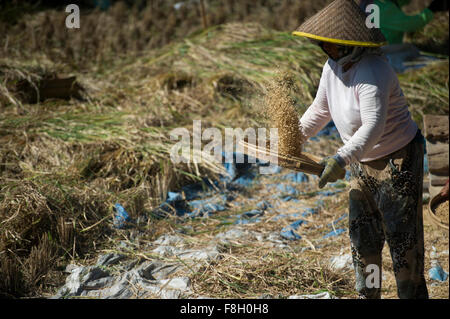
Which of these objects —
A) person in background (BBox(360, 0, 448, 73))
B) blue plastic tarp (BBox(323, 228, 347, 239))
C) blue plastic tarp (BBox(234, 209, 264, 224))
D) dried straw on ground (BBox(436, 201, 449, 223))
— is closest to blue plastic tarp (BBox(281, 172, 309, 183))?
blue plastic tarp (BBox(234, 209, 264, 224))

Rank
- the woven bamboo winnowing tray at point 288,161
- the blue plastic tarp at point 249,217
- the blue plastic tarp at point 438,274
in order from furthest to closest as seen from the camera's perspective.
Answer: the blue plastic tarp at point 249,217 < the blue plastic tarp at point 438,274 < the woven bamboo winnowing tray at point 288,161

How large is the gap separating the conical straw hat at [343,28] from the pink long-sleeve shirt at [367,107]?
3.2 inches

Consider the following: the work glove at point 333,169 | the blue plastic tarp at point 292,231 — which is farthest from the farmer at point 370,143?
the blue plastic tarp at point 292,231

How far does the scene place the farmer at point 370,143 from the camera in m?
1.63

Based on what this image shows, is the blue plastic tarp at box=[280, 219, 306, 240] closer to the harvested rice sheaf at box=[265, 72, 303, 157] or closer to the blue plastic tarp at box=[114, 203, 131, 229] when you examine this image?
the blue plastic tarp at box=[114, 203, 131, 229]

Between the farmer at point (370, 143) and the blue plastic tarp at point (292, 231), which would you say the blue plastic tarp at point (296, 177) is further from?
the farmer at point (370, 143)

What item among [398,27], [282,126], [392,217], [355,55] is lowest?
[392,217]

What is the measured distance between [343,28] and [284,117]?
45 cm

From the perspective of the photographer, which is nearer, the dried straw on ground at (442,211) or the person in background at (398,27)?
the dried straw on ground at (442,211)

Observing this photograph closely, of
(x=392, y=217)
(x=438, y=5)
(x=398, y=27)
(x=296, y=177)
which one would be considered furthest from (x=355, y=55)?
(x=438, y=5)

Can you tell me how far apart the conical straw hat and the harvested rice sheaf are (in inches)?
13.6

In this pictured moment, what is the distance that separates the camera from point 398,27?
15.0 ft

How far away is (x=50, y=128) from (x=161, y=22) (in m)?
3.43

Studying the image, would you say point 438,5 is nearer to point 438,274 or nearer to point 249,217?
point 249,217
